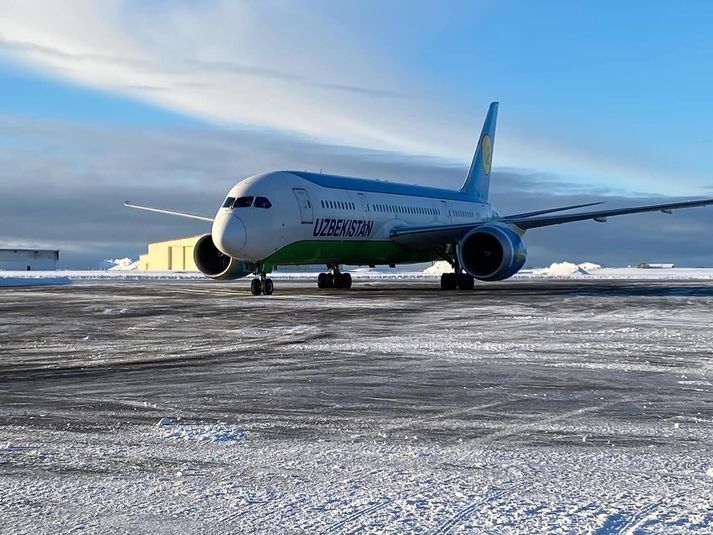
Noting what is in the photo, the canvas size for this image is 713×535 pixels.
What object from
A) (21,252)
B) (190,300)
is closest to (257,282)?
(190,300)

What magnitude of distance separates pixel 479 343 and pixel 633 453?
5.50 meters

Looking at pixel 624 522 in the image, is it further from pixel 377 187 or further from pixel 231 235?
pixel 377 187

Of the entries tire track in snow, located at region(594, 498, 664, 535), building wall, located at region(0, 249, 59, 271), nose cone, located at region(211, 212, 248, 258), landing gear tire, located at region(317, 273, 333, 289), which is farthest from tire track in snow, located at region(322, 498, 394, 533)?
building wall, located at region(0, 249, 59, 271)

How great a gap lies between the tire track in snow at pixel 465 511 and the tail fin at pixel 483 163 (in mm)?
34125

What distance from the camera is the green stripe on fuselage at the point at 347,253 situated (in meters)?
23.2

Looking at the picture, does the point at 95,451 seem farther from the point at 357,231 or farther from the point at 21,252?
the point at 21,252

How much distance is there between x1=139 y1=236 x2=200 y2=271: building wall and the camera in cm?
7494

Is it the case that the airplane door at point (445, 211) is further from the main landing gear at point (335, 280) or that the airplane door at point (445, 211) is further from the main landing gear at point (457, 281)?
the main landing gear at point (335, 280)

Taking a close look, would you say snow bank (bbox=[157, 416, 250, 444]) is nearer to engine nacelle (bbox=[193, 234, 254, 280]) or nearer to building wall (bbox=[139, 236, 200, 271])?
engine nacelle (bbox=[193, 234, 254, 280])

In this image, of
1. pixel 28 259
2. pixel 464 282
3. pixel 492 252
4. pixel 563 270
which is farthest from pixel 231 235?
pixel 28 259

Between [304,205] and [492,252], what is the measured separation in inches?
257

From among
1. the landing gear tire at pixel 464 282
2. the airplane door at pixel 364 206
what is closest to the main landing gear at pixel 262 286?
the airplane door at pixel 364 206

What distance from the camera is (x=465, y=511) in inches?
134

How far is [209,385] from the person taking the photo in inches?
269
